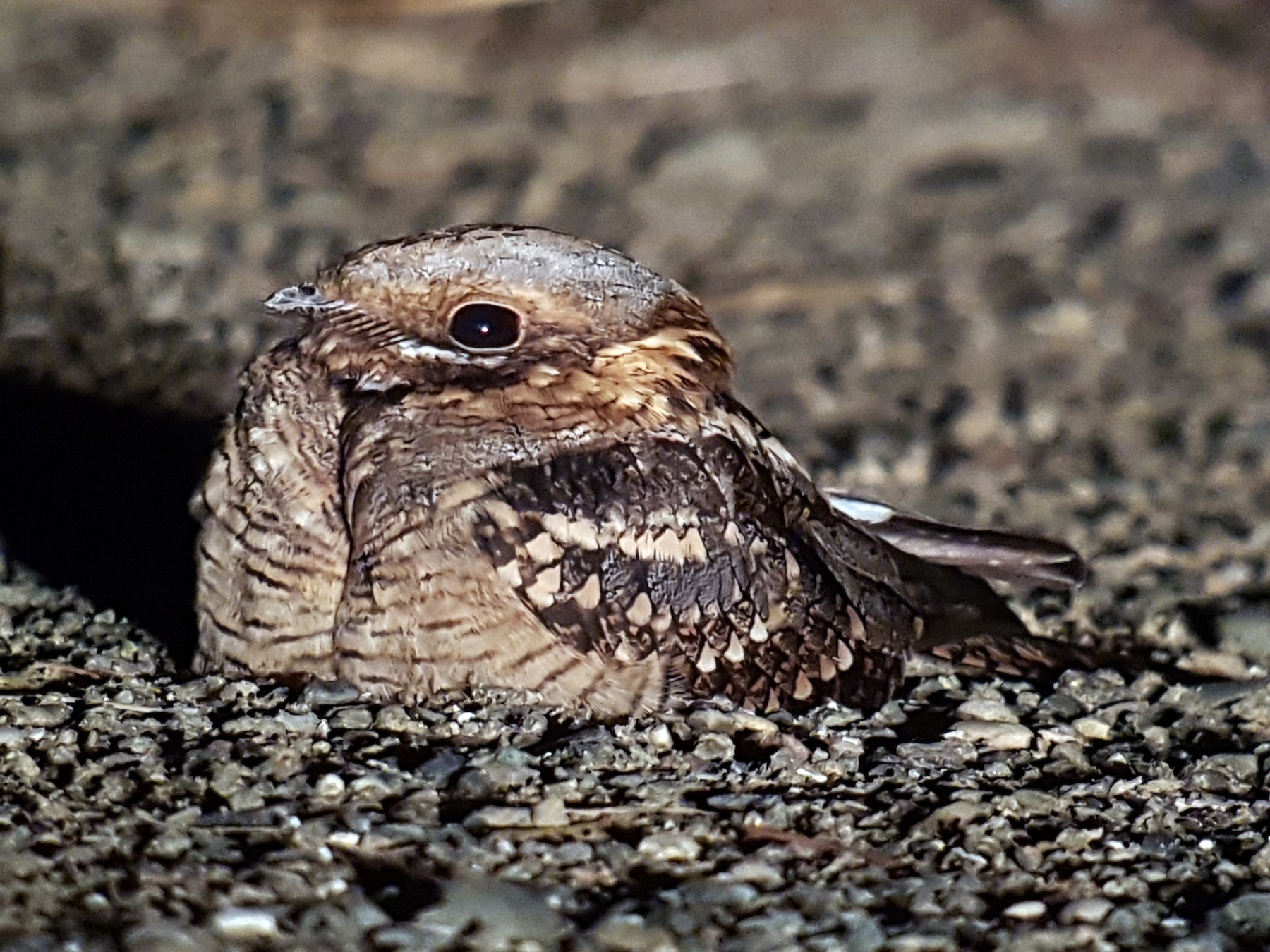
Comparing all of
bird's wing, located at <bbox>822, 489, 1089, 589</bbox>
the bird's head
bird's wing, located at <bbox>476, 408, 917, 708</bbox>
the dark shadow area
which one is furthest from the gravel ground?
the bird's head

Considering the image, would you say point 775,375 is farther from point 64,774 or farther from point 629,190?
point 64,774

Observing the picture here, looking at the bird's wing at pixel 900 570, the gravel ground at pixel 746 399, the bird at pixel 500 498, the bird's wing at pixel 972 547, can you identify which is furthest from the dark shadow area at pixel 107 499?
the bird's wing at pixel 972 547

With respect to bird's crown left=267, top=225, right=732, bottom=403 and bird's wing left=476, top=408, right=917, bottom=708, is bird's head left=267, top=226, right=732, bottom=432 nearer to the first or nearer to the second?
bird's crown left=267, top=225, right=732, bottom=403

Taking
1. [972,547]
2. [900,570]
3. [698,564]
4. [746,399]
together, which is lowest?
[698,564]

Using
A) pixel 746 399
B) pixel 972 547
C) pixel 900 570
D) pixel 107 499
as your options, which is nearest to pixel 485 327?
pixel 900 570

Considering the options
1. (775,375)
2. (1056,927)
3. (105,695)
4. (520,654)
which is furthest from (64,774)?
(775,375)

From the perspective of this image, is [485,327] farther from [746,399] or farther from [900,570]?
[746,399]
